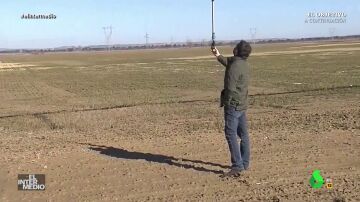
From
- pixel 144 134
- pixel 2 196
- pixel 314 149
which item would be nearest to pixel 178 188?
pixel 2 196

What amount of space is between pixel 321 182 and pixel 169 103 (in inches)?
450

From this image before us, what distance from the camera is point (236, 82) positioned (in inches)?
263

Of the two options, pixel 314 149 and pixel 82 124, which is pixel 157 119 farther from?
pixel 314 149

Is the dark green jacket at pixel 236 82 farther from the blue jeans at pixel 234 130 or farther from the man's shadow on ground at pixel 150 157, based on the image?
the man's shadow on ground at pixel 150 157

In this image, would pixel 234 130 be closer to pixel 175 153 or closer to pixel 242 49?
pixel 242 49

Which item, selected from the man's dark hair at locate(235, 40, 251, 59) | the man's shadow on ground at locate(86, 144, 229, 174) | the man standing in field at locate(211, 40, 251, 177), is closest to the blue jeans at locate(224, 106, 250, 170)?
the man standing in field at locate(211, 40, 251, 177)

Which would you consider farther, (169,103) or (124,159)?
(169,103)

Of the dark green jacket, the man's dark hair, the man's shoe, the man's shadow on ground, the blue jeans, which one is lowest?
the man's shadow on ground

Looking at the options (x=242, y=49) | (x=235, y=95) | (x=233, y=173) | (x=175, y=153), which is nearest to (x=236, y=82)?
(x=235, y=95)

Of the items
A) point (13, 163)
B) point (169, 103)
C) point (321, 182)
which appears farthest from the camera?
point (169, 103)

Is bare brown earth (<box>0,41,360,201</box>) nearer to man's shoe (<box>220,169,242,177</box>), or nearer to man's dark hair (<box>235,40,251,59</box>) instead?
man's shoe (<box>220,169,242,177</box>)

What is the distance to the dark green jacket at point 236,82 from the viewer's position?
6.66 meters

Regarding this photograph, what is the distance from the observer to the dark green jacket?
262 inches

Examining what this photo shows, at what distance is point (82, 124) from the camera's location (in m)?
13.1
